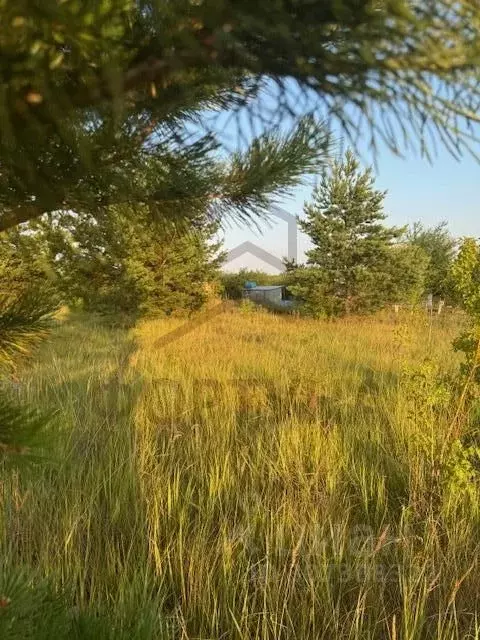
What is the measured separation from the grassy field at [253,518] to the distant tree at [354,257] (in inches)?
437

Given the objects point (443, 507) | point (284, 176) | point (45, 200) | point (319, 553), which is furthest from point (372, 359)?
point (45, 200)

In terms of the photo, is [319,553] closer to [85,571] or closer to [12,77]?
[85,571]

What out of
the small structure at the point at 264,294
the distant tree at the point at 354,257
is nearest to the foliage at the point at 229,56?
the distant tree at the point at 354,257

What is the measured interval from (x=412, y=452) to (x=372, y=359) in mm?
3737

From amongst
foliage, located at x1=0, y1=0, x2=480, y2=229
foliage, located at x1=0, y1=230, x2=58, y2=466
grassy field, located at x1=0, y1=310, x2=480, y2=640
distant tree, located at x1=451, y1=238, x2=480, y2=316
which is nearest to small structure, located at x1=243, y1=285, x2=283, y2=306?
grassy field, located at x1=0, y1=310, x2=480, y2=640

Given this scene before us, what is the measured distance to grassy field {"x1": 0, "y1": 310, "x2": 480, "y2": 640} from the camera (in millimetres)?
1603

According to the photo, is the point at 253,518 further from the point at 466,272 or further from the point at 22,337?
the point at 466,272

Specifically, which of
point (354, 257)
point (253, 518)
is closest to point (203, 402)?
point (253, 518)

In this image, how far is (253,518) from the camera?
2088 mm

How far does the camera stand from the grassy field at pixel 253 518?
1603 mm

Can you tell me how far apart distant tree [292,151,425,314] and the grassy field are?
11106 mm

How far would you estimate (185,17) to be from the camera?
43 cm

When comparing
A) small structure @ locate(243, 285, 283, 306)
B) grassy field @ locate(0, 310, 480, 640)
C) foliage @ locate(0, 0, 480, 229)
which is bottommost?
grassy field @ locate(0, 310, 480, 640)

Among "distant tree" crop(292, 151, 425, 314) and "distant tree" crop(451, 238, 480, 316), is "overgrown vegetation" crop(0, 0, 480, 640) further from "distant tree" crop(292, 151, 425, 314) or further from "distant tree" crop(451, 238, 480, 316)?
"distant tree" crop(292, 151, 425, 314)
